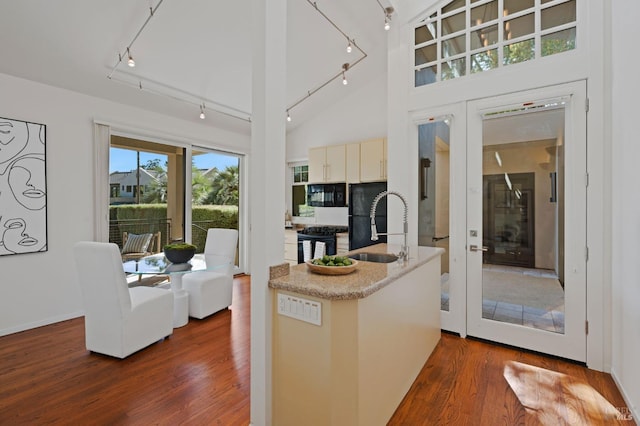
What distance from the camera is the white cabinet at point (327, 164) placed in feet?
16.7

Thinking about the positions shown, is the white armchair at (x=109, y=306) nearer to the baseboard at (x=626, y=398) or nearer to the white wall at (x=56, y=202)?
the white wall at (x=56, y=202)

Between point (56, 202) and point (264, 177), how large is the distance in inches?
123

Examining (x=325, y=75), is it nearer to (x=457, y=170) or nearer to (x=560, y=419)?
(x=457, y=170)

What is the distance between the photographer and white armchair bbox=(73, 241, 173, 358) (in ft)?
8.08

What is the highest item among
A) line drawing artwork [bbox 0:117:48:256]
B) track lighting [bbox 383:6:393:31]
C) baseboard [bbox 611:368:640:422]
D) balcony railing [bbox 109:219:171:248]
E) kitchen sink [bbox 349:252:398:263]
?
track lighting [bbox 383:6:393:31]

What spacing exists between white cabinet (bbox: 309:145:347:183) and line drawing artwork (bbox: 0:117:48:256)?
3.61 meters

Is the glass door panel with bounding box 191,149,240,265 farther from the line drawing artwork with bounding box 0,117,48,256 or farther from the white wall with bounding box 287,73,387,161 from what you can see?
the line drawing artwork with bounding box 0,117,48,256

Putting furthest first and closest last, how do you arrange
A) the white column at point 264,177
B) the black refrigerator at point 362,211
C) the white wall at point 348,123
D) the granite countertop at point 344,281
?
the white wall at point 348,123, the black refrigerator at point 362,211, the white column at point 264,177, the granite countertop at point 344,281

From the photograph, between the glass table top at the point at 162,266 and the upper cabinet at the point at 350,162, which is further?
the upper cabinet at the point at 350,162

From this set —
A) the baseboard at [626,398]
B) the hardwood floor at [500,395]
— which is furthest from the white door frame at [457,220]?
Result: the baseboard at [626,398]

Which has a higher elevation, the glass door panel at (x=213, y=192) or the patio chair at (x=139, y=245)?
the glass door panel at (x=213, y=192)

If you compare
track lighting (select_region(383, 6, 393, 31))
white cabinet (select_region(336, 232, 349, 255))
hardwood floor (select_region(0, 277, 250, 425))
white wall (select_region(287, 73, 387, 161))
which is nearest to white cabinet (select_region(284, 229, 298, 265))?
white cabinet (select_region(336, 232, 349, 255))

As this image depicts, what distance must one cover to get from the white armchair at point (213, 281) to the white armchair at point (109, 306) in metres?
0.71

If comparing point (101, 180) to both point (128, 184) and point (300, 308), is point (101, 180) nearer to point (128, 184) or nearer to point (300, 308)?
point (128, 184)
